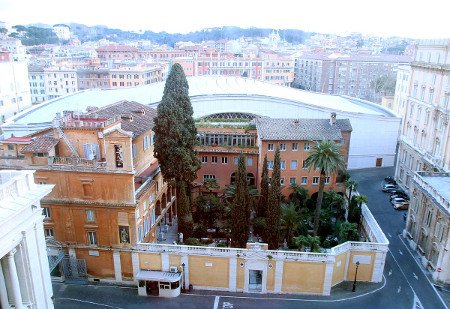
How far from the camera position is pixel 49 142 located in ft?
120

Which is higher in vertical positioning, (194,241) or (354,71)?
(354,71)

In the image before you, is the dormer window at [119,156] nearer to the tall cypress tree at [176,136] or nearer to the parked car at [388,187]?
the tall cypress tree at [176,136]

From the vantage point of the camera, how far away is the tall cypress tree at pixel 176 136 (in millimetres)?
40719

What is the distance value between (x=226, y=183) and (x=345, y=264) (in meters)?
22.4

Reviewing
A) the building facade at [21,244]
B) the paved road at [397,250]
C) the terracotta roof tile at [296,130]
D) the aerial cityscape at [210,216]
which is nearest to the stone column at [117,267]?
the aerial cityscape at [210,216]

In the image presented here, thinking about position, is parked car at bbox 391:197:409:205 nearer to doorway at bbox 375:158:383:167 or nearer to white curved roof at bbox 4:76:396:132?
doorway at bbox 375:158:383:167

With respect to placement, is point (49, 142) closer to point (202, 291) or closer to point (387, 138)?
point (202, 291)

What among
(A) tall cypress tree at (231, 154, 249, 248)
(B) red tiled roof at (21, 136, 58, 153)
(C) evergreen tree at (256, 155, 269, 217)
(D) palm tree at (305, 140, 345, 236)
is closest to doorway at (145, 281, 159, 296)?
(A) tall cypress tree at (231, 154, 249, 248)

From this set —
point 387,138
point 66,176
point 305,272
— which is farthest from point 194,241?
point 387,138

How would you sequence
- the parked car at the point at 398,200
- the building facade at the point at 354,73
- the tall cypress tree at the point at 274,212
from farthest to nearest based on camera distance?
1. the building facade at the point at 354,73
2. the parked car at the point at 398,200
3. the tall cypress tree at the point at 274,212

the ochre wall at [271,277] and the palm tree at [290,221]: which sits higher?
the palm tree at [290,221]

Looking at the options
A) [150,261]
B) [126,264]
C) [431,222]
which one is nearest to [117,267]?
[126,264]

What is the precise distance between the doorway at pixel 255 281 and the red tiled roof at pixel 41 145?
22472 mm

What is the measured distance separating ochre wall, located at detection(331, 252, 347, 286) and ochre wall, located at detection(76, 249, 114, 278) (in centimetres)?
2201
